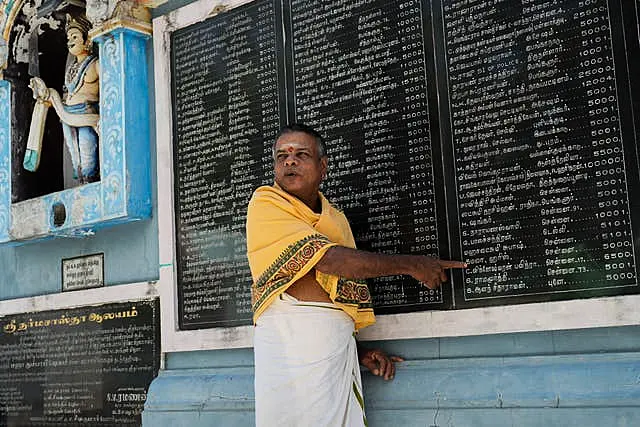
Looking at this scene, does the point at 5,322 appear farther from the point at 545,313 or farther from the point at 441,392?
the point at 545,313

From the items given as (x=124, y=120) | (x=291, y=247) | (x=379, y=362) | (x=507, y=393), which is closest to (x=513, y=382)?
(x=507, y=393)

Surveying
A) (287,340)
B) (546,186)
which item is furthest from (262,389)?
(546,186)

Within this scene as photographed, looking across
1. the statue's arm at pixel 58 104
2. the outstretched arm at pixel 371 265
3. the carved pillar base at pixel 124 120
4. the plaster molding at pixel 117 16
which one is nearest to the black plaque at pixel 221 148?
the carved pillar base at pixel 124 120

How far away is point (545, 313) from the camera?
3.84 meters

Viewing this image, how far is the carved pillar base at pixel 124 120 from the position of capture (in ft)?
18.6

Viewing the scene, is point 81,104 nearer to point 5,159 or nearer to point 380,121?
point 5,159

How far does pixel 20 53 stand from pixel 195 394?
3.22 m

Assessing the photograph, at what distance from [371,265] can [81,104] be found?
3199 mm

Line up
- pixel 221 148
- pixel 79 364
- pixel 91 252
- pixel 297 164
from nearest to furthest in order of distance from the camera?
pixel 297 164 < pixel 221 148 < pixel 79 364 < pixel 91 252

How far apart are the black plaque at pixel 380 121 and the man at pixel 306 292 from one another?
0.31 m

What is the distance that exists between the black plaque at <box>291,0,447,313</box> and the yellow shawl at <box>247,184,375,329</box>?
344mm

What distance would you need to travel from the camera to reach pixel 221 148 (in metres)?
5.30

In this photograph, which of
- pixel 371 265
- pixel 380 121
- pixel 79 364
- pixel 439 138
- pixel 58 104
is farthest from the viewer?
pixel 58 104

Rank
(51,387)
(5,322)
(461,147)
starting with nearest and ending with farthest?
(461,147), (51,387), (5,322)
